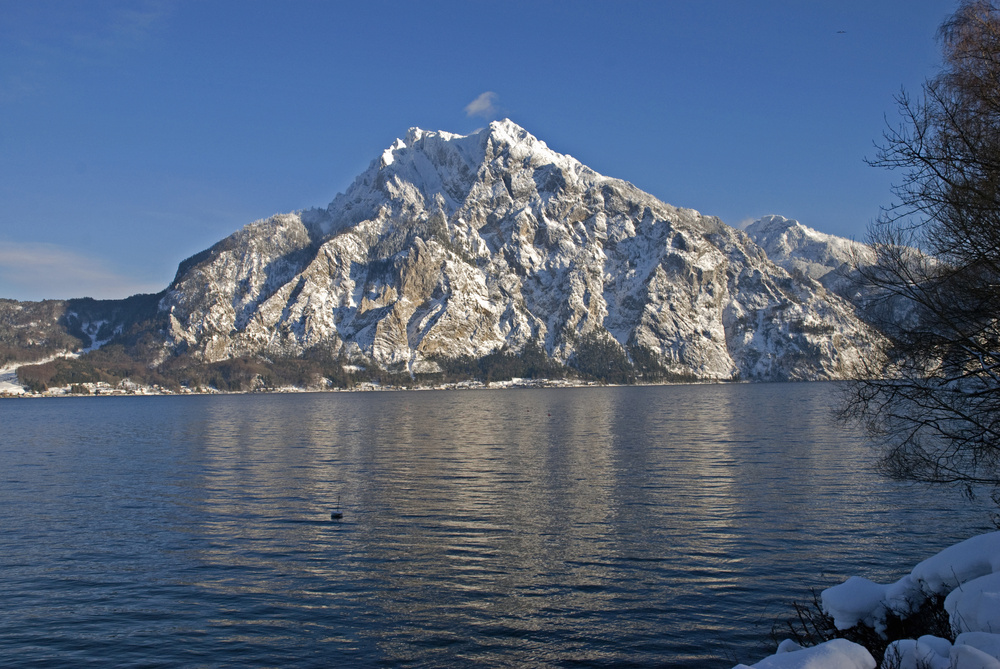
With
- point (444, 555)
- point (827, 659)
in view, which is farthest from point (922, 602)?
point (444, 555)

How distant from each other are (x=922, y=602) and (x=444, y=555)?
21.9 meters

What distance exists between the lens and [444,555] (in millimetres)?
31547

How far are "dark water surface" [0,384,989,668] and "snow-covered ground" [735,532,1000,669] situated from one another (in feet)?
21.8

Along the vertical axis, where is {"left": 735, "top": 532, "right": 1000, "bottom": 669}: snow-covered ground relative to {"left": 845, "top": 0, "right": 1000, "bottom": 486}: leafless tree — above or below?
below

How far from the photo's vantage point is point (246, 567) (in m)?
29.9

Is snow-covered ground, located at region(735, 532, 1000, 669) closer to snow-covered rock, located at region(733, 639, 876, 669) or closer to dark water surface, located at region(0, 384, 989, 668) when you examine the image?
snow-covered rock, located at region(733, 639, 876, 669)

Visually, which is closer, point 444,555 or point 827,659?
point 827,659

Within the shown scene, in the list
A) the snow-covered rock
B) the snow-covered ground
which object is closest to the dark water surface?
the snow-covered ground

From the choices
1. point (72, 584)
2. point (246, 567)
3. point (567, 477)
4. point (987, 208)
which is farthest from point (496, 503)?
point (987, 208)

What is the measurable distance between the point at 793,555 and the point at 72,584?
3253 cm

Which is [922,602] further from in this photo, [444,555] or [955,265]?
[444,555]

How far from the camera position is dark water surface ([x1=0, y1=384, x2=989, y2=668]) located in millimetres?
21688

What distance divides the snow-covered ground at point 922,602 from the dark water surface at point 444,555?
663cm

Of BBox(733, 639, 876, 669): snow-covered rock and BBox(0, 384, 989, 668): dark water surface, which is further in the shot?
BBox(0, 384, 989, 668): dark water surface
